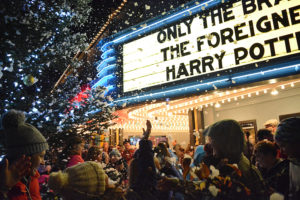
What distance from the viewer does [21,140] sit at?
2006 millimetres

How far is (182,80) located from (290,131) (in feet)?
14.0

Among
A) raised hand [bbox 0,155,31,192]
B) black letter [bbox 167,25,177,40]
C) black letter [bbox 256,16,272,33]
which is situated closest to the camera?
raised hand [bbox 0,155,31,192]

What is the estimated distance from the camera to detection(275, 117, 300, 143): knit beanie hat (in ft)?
6.57

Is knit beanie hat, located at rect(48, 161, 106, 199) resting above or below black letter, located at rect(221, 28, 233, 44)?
below

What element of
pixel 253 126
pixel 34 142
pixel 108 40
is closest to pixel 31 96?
pixel 34 142

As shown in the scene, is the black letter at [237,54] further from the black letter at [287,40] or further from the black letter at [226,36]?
the black letter at [287,40]

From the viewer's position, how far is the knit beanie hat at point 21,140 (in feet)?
6.48

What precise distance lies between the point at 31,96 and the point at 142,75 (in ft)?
12.6

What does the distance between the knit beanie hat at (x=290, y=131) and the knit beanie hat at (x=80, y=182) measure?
66.9 inches

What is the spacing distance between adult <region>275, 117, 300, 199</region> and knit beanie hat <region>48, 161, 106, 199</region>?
1.59 meters

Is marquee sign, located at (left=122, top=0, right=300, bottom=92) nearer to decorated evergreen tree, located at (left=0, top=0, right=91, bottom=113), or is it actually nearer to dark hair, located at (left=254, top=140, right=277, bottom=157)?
dark hair, located at (left=254, top=140, right=277, bottom=157)

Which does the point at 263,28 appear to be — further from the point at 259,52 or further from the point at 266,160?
the point at 266,160

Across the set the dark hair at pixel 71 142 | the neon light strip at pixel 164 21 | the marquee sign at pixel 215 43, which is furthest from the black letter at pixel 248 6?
the dark hair at pixel 71 142

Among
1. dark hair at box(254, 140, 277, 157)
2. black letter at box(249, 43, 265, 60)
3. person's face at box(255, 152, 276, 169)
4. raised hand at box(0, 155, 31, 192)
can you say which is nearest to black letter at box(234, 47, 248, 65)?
black letter at box(249, 43, 265, 60)
